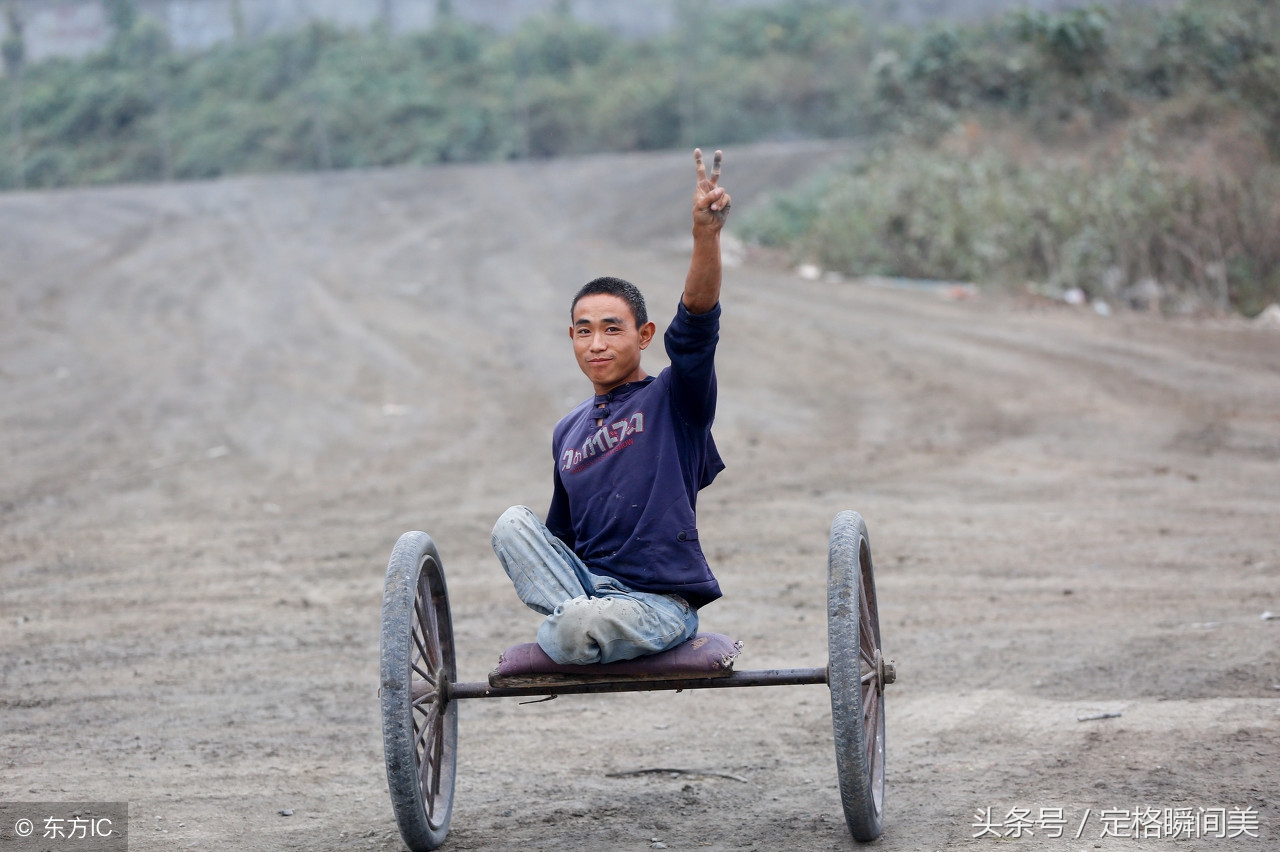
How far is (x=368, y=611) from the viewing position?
23.6ft

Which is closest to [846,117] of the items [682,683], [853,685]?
[682,683]

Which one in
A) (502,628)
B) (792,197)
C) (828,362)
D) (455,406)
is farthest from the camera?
(792,197)

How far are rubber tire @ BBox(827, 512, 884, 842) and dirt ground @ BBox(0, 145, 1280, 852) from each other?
0.24m

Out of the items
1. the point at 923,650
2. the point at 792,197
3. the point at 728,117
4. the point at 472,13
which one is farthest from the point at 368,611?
the point at 472,13

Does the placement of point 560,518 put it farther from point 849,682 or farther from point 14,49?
point 14,49

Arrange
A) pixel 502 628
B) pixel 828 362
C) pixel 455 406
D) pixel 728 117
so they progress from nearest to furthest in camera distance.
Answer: pixel 502 628
pixel 455 406
pixel 828 362
pixel 728 117

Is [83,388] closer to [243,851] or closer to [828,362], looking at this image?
[828,362]

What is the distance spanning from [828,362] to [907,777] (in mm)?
10423

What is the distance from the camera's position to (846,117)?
3925cm

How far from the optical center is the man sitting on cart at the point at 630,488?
361 centimetres

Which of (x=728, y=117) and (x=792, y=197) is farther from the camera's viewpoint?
(x=728, y=117)

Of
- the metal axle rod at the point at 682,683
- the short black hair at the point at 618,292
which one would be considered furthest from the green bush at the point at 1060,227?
the metal axle rod at the point at 682,683

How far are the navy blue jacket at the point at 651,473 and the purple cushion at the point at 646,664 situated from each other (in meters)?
0.20

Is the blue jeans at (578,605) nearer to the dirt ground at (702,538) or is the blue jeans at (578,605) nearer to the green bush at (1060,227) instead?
the dirt ground at (702,538)
